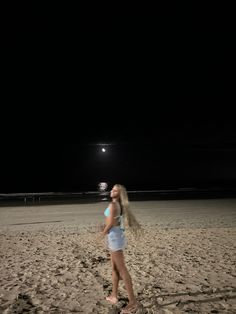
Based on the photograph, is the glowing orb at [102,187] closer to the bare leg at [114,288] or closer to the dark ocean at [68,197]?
the dark ocean at [68,197]

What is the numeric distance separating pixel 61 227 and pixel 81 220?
68.4 inches

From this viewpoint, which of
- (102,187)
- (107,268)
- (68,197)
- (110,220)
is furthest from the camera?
(102,187)

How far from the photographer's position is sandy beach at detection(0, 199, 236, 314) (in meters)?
5.33

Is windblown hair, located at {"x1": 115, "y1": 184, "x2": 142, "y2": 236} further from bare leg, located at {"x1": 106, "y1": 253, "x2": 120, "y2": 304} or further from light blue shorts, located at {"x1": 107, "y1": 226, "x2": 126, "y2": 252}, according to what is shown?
bare leg, located at {"x1": 106, "y1": 253, "x2": 120, "y2": 304}

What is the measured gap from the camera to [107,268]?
23.6 feet

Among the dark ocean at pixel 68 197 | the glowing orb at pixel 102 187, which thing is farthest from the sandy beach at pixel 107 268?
the glowing orb at pixel 102 187

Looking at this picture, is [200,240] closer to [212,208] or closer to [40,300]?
[40,300]

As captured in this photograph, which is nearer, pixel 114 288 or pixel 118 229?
pixel 118 229

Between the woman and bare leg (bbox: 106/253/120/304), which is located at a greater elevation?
the woman

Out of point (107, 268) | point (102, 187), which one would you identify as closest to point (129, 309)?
point (107, 268)

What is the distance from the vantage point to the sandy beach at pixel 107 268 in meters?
5.33

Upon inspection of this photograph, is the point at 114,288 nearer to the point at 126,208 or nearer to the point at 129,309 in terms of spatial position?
the point at 129,309

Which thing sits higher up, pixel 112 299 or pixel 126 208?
pixel 126 208

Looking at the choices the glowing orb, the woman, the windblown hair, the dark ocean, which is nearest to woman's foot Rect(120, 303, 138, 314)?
the woman
